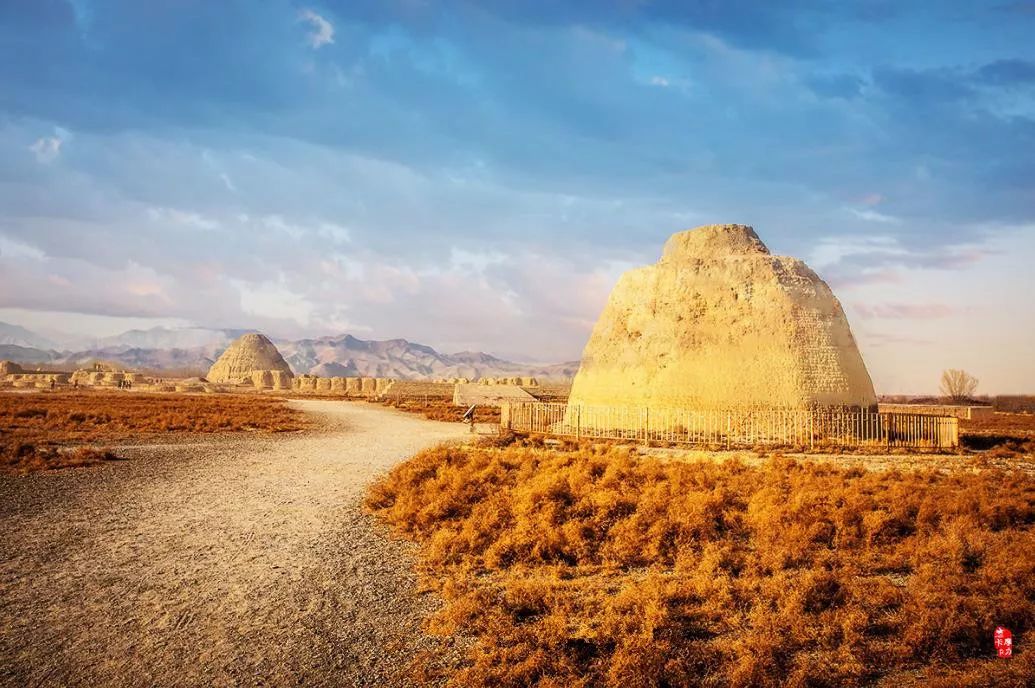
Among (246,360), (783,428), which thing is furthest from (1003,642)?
(246,360)

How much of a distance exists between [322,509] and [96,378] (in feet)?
311

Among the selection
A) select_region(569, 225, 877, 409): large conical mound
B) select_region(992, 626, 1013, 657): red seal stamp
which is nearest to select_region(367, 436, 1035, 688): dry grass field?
select_region(992, 626, 1013, 657): red seal stamp

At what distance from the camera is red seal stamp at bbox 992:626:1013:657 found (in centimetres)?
562

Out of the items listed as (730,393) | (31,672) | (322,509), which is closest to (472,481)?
(322,509)

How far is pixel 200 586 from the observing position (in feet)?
23.6

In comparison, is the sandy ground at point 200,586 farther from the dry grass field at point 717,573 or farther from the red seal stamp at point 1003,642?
the red seal stamp at point 1003,642

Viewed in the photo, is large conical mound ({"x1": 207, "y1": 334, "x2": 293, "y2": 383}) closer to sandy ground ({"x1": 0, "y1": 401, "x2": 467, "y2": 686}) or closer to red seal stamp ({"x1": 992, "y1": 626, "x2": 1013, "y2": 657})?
sandy ground ({"x1": 0, "y1": 401, "x2": 467, "y2": 686})

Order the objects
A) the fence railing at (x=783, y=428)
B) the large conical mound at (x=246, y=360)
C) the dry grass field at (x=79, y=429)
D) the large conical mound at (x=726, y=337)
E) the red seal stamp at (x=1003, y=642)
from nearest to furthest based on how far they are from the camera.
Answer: the red seal stamp at (x=1003, y=642), the dry grass field at (x=79, y=429), the fence railing at (x=783, y=428), the large conical mound at (x=726, y=337), the large conical mound at (x=246, y=360)

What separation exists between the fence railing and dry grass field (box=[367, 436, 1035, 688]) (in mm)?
7324

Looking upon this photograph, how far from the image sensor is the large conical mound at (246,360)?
115 metres

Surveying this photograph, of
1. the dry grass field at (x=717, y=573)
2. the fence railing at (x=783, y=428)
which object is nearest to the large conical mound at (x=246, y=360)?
the fence railing at (x=783, y=428)

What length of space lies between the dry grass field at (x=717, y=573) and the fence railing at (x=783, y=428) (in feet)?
24.0

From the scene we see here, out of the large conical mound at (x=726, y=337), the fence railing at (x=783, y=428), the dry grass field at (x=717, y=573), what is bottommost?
the dry grass field at (x=717, y=573)

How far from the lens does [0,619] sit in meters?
6.22
